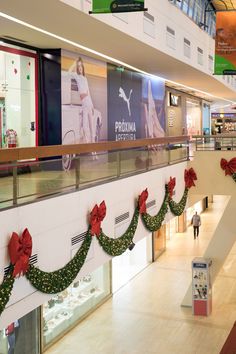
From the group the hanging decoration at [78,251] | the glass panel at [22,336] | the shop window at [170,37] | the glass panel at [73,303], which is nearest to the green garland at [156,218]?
the hanging decoration at [78,251]

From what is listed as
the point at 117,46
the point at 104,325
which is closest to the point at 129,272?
the point at 104,325

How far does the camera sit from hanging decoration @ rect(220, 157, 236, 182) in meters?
13.6

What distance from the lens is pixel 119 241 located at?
907 cm

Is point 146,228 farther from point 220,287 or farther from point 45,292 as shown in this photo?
point 220,287

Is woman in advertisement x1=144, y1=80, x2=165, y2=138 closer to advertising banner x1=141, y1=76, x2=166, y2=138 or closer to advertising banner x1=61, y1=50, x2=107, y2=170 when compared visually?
advertising banner x1=141, y1=76, x2=166, y2=138

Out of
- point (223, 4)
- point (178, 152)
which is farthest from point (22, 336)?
point (223, 4)

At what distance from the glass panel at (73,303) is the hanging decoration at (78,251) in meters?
4.08

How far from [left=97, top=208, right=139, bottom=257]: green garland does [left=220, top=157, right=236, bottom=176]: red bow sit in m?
4.48

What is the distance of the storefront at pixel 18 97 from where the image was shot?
1103 cm

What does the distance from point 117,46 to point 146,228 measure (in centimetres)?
416

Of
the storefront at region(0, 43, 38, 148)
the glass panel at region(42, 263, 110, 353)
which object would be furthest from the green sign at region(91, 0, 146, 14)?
the glass panel at region(42, 263, 110, 353)

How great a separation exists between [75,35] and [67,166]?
3.84 metres

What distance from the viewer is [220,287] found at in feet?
58.6

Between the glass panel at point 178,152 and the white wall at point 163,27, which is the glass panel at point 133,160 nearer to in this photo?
the glass panel at point 178,152
